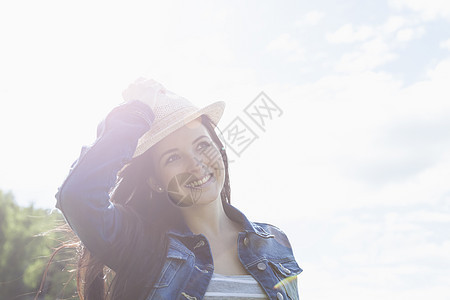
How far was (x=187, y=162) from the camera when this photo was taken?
337cm

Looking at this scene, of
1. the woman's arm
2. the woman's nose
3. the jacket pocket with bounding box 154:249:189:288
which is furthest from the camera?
the woman's nose

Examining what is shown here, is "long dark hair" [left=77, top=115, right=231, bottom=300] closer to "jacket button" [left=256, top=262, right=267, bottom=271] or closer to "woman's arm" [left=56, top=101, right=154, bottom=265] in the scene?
"woman's arm" [left=56, top=101, right=154, bottom=265]

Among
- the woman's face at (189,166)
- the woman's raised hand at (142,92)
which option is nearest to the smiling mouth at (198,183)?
the woman's face at (189,166)

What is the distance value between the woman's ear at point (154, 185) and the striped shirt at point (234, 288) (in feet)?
2.54

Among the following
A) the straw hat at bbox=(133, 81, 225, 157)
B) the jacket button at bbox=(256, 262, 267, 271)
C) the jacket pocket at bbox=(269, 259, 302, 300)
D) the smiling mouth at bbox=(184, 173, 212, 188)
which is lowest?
the jacket pocket at bbox=(269, 259, 302, 300)

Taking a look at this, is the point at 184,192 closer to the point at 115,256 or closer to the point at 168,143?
the point at 168,143

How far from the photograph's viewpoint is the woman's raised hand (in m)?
3.35

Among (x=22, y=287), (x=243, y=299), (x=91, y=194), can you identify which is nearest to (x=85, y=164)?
(x=91, y=194)

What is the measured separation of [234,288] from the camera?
3.15 meters

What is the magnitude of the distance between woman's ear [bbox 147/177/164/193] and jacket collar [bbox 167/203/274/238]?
292 millimetres

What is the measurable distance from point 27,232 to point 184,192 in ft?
52.2

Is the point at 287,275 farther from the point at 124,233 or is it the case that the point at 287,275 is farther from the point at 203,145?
the point at 124,233

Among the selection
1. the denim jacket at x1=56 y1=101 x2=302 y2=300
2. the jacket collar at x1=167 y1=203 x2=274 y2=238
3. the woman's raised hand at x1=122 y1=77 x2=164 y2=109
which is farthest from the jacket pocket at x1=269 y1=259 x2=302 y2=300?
the woman's raised hand at x1=122 y1=77 x2=164 y2=109

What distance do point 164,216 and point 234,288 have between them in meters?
0.80
